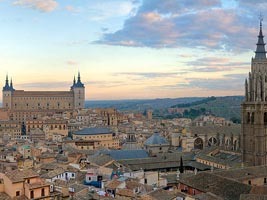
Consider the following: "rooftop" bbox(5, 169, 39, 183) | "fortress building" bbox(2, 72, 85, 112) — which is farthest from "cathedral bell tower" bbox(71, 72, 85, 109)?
"rooftop" bbox(5, 169, 39, 183)

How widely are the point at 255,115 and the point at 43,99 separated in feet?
429

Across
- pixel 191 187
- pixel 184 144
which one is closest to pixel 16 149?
pixel 184 144

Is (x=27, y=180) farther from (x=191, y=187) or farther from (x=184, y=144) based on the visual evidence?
(x=184, y=144)

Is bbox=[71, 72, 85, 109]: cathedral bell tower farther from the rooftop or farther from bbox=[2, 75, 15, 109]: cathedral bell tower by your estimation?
the rooftop

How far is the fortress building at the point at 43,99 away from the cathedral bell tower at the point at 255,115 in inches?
4745

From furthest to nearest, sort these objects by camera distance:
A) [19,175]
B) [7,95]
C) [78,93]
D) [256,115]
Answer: [78,93] → [7,95] → [256,115] → [19,175]

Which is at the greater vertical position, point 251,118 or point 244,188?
point 251,118

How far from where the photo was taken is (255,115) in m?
59.7

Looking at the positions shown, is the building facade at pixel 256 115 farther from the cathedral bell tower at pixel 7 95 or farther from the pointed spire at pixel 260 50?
the cathedral bell tower at pixel 7 95

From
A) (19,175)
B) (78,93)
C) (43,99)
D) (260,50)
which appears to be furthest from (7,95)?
(19,175)

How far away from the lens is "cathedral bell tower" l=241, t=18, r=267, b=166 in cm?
5925

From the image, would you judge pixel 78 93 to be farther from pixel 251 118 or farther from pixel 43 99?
pixel 251 118

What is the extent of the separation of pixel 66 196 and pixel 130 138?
69.0 metres

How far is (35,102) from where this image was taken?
178250 mm
